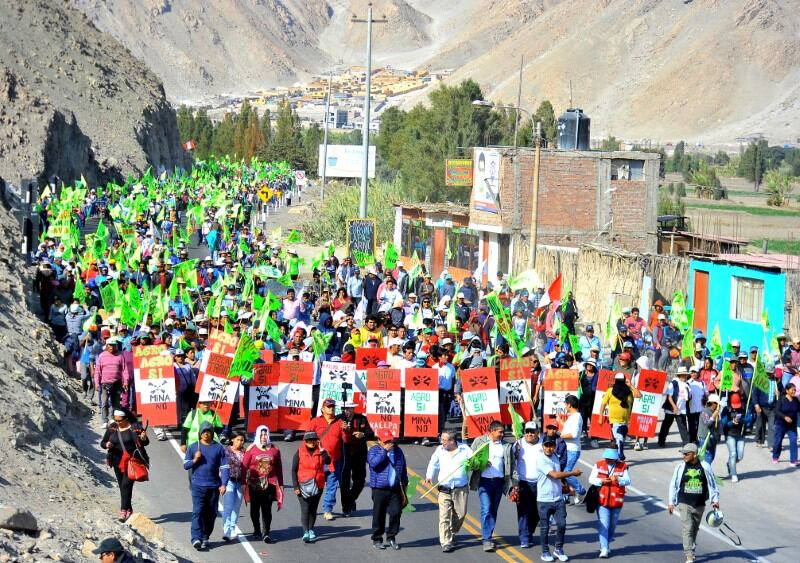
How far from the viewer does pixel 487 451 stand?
14.5 meters

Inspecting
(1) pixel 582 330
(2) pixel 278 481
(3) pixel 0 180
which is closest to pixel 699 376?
(2) pixel 278 481

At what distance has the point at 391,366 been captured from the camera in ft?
65.2

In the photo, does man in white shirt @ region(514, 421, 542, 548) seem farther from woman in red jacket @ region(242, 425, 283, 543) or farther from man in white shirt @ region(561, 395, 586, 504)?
woman in red jacket @ region(242, 425, 283, 543)

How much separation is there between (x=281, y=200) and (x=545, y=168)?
145 feet

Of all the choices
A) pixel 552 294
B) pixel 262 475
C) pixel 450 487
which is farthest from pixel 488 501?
pixel 552 294

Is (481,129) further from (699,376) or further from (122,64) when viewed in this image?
(699,376)

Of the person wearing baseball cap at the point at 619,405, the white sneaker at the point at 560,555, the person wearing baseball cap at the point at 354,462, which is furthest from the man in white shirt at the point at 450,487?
the person wearing baseball cap at the point at 619,405

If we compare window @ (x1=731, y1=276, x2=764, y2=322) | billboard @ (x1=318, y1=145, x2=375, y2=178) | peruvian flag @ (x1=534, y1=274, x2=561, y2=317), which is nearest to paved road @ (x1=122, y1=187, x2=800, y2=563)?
peruvian flag @ (x1=534, y1=274, x2=561, y2=317)

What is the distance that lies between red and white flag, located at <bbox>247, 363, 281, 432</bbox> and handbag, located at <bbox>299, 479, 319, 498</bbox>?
14.5 feet

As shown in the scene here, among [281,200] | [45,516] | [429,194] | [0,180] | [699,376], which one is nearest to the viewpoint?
[45,516]

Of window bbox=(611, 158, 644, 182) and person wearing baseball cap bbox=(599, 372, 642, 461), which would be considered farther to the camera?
window bbox=(611, 158, 644, 182)

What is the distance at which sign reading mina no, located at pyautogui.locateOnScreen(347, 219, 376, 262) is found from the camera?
1464 inches

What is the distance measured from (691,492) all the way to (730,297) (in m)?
17.6

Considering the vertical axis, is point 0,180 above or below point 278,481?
above
